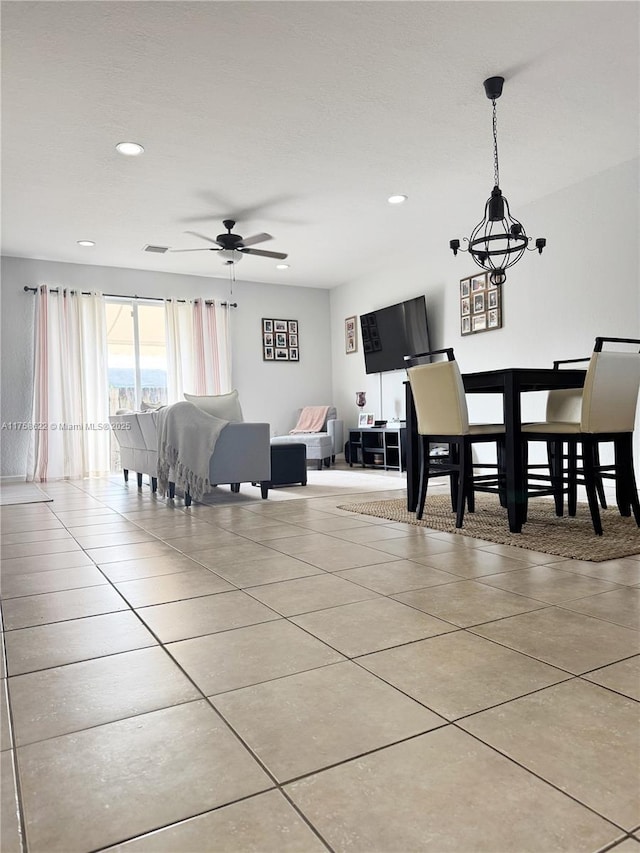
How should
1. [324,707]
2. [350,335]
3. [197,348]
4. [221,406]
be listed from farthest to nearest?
[350,335], [197,348], [221,406], [324,707]

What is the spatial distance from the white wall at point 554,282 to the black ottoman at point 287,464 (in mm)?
2110

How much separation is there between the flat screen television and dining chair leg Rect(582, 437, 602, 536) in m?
4.00

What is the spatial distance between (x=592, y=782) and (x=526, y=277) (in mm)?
5381

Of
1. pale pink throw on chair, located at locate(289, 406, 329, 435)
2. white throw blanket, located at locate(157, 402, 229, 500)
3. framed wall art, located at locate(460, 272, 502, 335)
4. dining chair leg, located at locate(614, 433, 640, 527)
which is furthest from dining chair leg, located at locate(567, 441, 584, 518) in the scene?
pale pink throw on chair, located at locate(289, 406, 329, 435)

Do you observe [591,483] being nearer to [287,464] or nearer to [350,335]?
[287,464]

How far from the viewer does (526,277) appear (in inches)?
226

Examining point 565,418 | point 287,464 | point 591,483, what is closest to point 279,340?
point 287,464

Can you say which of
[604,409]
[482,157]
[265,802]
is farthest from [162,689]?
[482,157]

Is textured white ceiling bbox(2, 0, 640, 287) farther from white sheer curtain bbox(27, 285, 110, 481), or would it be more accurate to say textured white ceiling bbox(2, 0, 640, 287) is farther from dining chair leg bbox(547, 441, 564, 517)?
Result: dining chair leg bbox(547, 441, 564, 517)

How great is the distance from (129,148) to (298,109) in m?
1.31

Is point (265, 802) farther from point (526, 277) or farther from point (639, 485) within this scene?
point (526, 277)

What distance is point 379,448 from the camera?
24.8ft

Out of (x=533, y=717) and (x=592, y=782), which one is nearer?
(x=592, y=782)

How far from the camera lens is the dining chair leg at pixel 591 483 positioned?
111 inches
